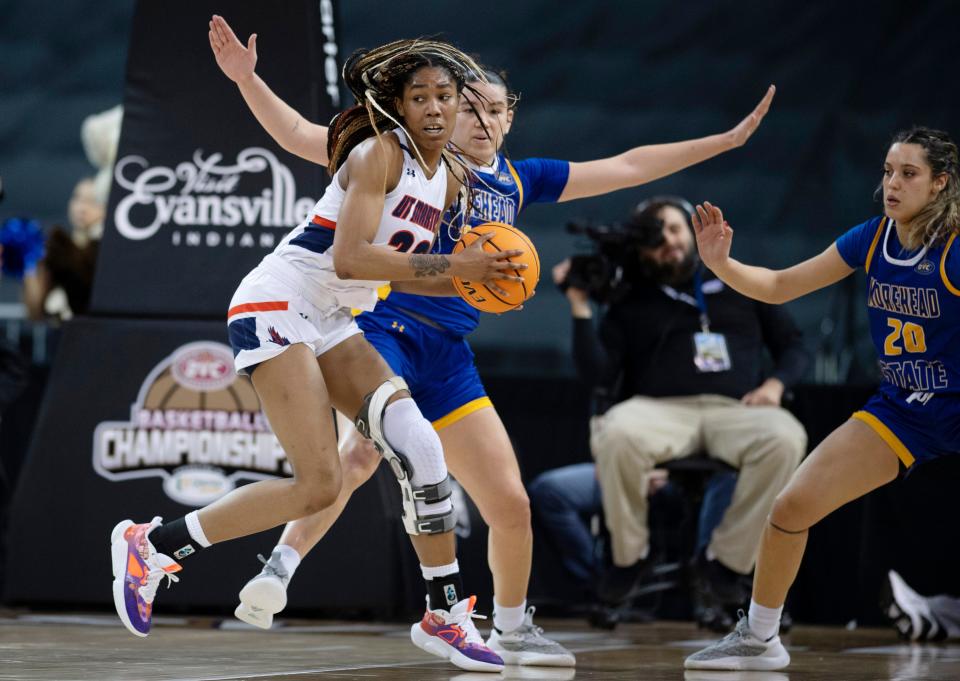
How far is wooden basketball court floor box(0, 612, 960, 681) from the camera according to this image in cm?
379

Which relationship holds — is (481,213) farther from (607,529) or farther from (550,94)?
(550,94)

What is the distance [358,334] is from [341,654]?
43.0 inches

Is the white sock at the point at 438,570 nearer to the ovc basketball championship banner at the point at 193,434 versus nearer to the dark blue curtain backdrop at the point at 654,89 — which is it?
the ovc basketball championship banner at the point at 193,434

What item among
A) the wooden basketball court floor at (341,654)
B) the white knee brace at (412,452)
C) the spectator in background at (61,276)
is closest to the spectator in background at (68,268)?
the spectator in background at (61,276)

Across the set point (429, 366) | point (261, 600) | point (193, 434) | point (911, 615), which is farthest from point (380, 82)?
point (911, 615)

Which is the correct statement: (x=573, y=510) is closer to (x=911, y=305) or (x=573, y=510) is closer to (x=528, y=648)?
(x=528, y=648)

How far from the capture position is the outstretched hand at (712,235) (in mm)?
4285

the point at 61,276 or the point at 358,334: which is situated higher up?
the point at 61,276

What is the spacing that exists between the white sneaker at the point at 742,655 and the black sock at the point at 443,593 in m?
0.80

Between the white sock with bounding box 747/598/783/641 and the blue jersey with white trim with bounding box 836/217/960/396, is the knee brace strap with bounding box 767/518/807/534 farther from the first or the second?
the blue jersey with white trim with bounding box 836/217/960/396

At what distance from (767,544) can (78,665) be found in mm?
2034

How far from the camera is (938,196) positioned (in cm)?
428

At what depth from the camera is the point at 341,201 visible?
3.87 meters

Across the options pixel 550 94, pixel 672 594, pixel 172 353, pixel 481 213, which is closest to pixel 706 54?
pixel 550 94
